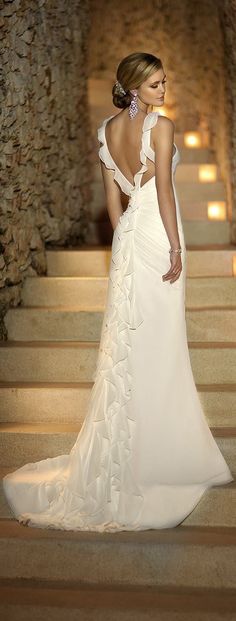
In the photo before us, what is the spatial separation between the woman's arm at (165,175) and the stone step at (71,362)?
1114 millimetres

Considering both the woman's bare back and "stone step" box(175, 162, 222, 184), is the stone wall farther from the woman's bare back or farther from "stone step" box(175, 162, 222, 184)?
the woman's bare back

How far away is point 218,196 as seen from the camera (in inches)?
290

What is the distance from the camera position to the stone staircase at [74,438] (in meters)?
3.46

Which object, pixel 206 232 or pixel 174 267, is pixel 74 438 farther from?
pixel 206 232

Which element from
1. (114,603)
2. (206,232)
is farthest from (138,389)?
(206,232)

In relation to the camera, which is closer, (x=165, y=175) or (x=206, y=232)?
(x=165, y=175)

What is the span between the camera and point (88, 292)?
5582mm

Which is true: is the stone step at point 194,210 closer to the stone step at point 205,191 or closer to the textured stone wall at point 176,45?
the stone step at point 205,191

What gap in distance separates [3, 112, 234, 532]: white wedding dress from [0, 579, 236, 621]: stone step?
31 centimetres

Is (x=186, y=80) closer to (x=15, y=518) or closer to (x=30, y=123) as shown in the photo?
(x=30, y=123)

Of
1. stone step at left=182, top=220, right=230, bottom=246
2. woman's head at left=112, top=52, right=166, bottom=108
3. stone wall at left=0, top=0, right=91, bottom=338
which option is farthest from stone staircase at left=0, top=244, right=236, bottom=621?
woman's head at left=112, top=52, right=166, bottom=108

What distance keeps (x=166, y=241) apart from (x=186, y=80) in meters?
4.37

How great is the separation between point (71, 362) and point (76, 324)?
40 cm

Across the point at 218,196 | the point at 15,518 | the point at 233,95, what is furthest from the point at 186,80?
the point at 15,518
